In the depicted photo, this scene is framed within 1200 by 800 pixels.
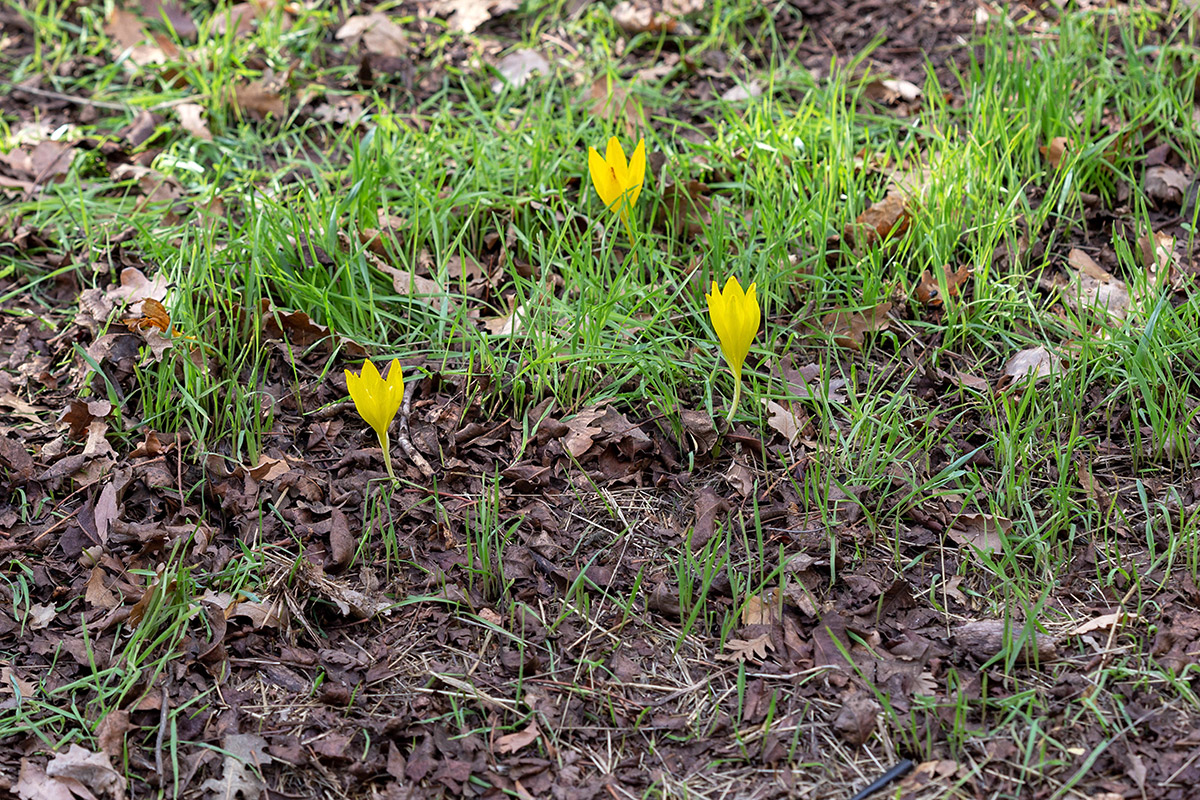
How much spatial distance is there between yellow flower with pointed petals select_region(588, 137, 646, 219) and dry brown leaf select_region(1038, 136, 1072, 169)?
54.8 inches

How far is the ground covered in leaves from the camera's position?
202 cm

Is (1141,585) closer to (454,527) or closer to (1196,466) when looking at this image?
(1196,466)

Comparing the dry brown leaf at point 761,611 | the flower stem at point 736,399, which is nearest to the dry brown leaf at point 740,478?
the flower stem at point 736,399

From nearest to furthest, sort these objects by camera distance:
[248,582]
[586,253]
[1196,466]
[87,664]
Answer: [87,664] → [248,582] → [1196,466] → [586,253]

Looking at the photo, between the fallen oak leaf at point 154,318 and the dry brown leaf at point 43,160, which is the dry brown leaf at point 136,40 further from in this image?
the fallen oak leaf at point 154,318

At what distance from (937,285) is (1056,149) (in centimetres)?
74

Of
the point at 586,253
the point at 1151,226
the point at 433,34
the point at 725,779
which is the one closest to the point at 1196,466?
the point at 1151,226

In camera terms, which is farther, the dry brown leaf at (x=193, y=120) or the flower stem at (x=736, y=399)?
the dry brown leaf at (x=193, y=120)

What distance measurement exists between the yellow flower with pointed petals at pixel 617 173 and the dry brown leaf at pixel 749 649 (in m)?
1.25

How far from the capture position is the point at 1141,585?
2229mm

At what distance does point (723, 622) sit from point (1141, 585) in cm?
91

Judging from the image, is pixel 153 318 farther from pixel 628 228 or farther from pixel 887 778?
pixel 887 778

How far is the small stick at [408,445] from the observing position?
101 inches

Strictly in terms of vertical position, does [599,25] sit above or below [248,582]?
above
